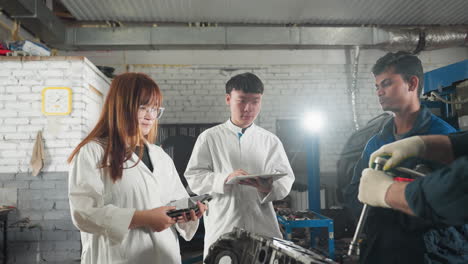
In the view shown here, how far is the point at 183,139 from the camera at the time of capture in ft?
17.4

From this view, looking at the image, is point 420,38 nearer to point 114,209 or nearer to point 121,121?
point 121,121

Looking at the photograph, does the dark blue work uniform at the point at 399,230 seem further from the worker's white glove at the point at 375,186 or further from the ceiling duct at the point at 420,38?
the ceiling duct at the point at 420,38

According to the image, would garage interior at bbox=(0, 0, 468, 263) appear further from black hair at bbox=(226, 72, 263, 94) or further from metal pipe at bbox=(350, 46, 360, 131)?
black hair at bbox=(226, 72, 263, 94)

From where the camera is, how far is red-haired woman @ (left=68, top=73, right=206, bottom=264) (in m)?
1.26

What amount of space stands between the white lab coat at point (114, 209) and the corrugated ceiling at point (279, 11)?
398 centimetres

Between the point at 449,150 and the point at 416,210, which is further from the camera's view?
the point at 449,150

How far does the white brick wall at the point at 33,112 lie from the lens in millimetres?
3838

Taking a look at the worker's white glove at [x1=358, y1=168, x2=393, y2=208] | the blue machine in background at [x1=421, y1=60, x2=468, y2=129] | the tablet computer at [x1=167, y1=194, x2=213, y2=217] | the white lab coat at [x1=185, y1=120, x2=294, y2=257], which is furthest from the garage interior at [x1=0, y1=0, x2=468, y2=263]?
the worker's white glove at [x1=358, y1=168, x2=393, y2=208]

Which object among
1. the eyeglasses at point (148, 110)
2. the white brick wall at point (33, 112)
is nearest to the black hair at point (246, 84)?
the eyeglasses at point (148, 110)

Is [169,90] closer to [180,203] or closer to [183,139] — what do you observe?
[183,139]

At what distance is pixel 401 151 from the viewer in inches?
34.7

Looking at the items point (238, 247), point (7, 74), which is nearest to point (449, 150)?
point (238, 247)

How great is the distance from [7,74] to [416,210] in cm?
448

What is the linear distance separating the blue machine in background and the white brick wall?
3.68 meters
